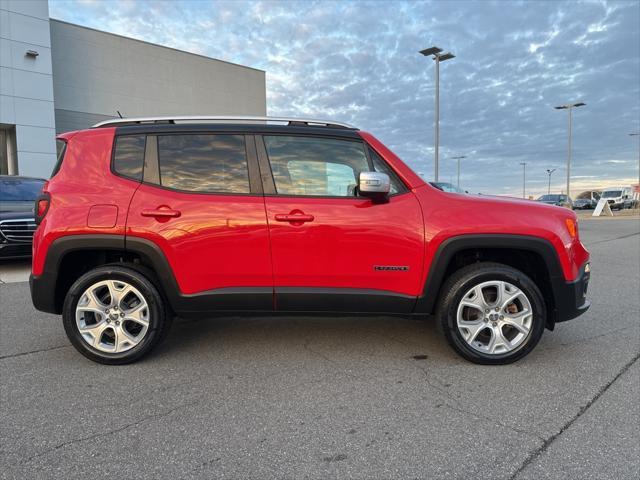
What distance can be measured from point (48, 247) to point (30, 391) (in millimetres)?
1025

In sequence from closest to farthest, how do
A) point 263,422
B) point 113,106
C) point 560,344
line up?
point 263,422 → point 560,344 → point 113,106

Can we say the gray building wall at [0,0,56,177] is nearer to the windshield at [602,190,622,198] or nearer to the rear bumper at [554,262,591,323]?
the rear bumper at [554,262,591,323]

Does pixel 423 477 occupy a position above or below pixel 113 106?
below

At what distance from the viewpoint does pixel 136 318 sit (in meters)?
3.33

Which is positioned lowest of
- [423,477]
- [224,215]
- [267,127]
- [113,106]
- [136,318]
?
[423,477]

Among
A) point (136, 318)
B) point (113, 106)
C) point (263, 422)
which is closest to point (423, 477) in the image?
point (263, 422)

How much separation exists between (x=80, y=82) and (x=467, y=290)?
2856cm

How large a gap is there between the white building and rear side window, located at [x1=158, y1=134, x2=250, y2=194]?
73.4 ft

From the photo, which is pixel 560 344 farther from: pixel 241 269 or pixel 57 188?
pixel 57 188

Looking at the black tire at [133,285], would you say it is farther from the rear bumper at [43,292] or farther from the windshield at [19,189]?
the windshield at [19,189]

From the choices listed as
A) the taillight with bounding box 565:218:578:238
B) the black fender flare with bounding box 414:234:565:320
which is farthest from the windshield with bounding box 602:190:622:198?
the black fender flare with bounding box 414:234:565:320

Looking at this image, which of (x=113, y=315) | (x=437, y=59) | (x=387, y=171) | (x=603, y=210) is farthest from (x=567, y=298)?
(x=603, y=210)

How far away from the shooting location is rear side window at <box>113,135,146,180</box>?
132 inches

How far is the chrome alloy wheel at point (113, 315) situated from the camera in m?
3.32
